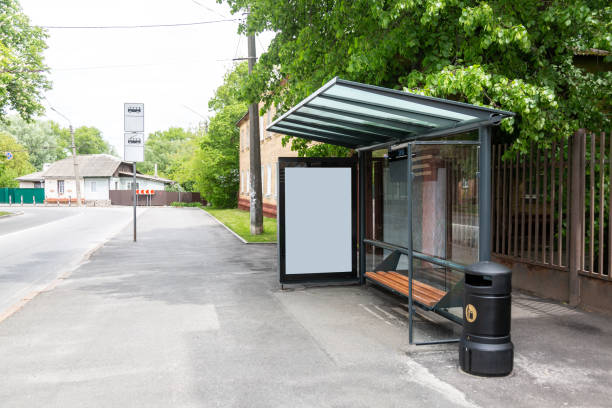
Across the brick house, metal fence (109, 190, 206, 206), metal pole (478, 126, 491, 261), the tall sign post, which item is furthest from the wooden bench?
metal fence (109, 190, 206, 206)

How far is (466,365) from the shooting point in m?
4.52

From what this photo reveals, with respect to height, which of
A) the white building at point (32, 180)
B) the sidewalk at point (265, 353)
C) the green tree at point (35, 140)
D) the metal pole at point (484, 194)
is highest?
the green tree at point (35, 140)

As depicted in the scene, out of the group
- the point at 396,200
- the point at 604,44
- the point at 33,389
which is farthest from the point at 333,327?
the point at 604,44

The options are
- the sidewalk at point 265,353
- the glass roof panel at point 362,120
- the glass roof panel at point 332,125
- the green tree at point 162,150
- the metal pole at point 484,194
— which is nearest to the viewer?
the sidewalk at point 265,353

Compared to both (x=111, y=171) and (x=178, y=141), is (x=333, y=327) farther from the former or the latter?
(x=178, y=141)

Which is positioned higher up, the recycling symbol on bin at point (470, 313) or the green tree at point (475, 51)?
the green tree at point (475, 51)

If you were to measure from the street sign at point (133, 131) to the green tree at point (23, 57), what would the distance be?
47.1 ft

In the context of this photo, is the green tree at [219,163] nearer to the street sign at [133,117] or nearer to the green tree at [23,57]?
the green tree at [23,57]

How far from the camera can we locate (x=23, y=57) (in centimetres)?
2948

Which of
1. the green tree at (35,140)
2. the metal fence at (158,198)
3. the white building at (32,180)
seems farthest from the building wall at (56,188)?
the green tree at (35,140)

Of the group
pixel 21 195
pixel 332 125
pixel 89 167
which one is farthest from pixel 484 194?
pixel 89 167

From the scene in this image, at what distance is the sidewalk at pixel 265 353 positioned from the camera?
13.2ft

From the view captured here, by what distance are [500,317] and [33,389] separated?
12.4ft

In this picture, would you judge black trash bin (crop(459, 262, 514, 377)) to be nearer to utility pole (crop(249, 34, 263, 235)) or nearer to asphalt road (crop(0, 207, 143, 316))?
asphalt road (crop(0, 207, 143, 316))
